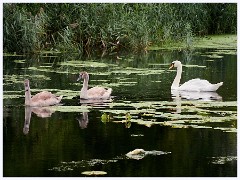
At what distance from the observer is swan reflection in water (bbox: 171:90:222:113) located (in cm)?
1138

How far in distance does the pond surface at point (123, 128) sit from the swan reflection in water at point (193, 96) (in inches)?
0.6

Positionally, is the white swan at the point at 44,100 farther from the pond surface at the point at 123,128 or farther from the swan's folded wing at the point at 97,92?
the swan's folded wing at the point at 97,92

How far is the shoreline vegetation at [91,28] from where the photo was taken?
17.6 meters

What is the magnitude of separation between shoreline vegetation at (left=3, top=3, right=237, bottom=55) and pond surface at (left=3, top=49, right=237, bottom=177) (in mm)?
3042

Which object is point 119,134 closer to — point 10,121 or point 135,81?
point 10,121

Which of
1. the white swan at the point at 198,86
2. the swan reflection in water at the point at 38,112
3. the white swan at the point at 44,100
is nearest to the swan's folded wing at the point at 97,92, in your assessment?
the white swan at the point at 44,100

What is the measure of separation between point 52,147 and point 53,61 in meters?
8.42

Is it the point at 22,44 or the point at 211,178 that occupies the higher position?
the point at 22,44

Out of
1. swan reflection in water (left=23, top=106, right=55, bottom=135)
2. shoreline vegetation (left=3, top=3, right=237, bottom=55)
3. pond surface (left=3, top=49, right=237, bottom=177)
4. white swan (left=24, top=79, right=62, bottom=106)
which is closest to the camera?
pond surface (left=3, top=49, right=237, bottom=177)

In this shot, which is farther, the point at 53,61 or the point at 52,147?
the point at 53,61

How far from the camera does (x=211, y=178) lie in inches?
278

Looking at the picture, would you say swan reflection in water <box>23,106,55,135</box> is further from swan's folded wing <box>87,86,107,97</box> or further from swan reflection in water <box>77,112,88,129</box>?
swan's folded wing <box>87,86,107,97</box>

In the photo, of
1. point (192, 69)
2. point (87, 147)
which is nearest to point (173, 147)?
point (87, 147)

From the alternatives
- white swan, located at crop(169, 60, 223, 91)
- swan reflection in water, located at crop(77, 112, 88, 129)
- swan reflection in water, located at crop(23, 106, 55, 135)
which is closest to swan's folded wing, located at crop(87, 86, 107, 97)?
swan reflection in water, located at crop(23, 106, 55, 135)
